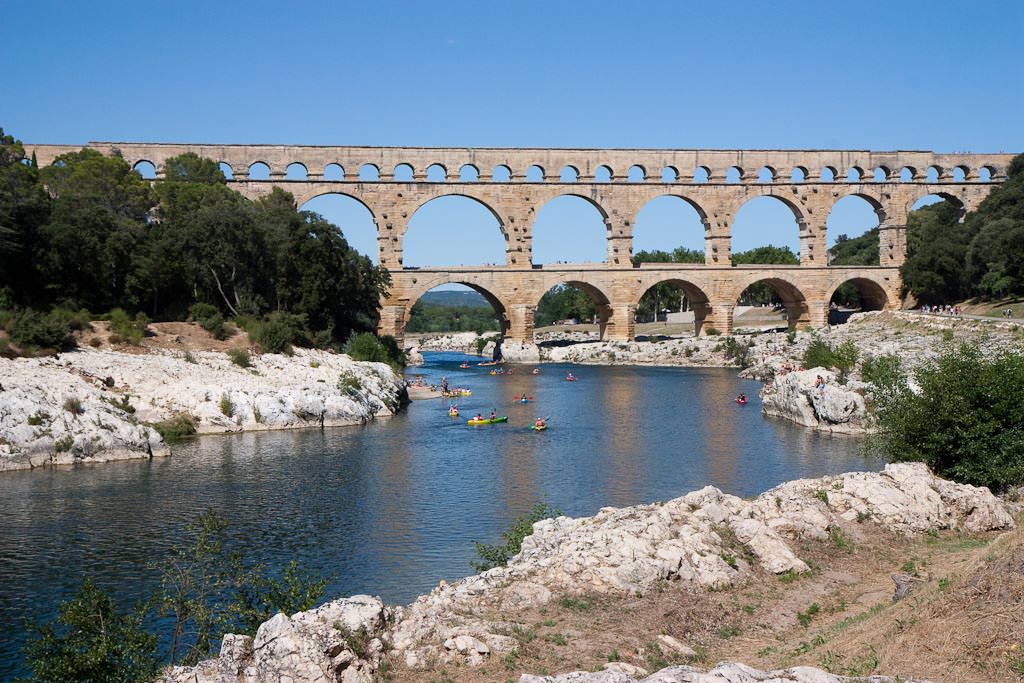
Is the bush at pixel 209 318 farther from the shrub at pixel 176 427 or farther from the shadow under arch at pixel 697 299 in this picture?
the shadow under arch at pixel 697 299

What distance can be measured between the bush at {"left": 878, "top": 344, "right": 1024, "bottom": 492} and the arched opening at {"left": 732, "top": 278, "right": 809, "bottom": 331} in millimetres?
37050

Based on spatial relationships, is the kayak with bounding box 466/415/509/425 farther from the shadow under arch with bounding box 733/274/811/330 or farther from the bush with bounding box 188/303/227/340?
the shadow under arch with bounding box 733/274/811/330

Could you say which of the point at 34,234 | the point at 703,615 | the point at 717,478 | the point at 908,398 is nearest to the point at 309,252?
the point at 34,234

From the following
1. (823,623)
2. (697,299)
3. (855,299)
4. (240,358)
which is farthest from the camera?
(855,299)

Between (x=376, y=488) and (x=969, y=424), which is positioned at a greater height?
(x=969, y=424)

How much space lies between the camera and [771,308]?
67.0m

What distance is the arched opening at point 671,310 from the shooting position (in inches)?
2051

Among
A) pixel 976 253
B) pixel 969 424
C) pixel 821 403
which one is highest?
pixel 976 253

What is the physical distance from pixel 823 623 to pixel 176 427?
18.2 m

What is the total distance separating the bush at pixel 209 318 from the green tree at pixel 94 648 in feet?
71.8

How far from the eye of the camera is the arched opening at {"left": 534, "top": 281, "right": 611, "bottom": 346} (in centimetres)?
5231

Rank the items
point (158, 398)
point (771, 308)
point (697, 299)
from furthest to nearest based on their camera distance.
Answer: point (771, 308), point (697, 299), point (158, 398)

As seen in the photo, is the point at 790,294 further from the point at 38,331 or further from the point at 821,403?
the point at 38,331

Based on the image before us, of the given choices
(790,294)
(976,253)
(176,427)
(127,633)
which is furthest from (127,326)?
(976,253)
